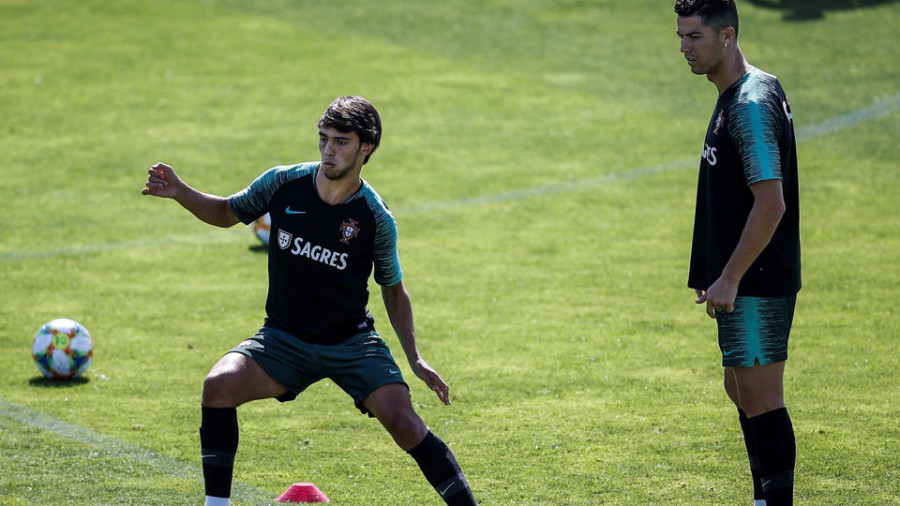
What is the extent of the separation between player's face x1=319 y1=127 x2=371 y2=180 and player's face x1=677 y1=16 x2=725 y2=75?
5.44 ft

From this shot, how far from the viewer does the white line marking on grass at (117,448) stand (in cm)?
641

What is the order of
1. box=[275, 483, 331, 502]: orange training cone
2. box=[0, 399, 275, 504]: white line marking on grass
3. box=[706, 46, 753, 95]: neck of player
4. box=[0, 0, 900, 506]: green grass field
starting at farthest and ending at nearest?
box=[0, 0, 900, 506]: green grass field
box=[0, 399, 275, 504]: white line marking on grass
box=[275, 483, 331, 502]: orange training cone
box=[706, 46, 753, 95]: neck of player

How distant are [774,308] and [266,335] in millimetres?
2498

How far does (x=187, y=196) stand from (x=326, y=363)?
1.15 metres

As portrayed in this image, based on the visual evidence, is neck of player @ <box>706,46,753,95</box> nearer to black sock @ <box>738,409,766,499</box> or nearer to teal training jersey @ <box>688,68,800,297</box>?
teal training jersey @ <box>688,68,800,297</box>

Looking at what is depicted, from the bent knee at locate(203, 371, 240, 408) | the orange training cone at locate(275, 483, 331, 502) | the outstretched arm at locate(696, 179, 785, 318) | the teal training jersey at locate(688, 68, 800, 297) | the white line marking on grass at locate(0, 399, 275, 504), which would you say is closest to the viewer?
the outstretched arm at locate(696, 179, 785, 318)

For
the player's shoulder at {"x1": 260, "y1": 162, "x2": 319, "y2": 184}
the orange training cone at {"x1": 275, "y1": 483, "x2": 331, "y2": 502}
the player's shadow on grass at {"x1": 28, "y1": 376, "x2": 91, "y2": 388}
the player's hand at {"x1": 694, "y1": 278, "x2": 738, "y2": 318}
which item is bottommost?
the player's shadow on grass at {"x1": 28, "y1": 376, "x2": 91, "y2": 388}

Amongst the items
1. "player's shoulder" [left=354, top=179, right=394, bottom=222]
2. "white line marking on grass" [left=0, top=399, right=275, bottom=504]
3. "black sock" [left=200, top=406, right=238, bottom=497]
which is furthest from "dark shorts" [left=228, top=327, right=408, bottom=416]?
"white line marking on grass" [left=0, top=399, right=275, bottom=504]

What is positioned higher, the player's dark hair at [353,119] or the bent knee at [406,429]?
the player's dark hair at [353,119]

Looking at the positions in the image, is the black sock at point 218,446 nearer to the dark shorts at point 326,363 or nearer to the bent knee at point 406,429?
the dark shorts at point 326,363

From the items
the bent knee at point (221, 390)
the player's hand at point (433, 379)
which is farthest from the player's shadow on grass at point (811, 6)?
the bent knee at point (221, 390)

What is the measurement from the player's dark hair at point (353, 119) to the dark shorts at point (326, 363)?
949 millimetres

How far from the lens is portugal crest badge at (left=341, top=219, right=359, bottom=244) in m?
5.50

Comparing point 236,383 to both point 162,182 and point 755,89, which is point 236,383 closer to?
point 162,182
